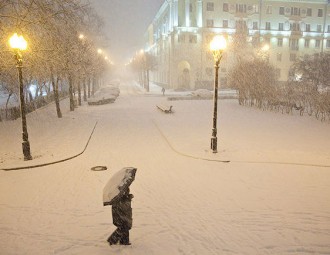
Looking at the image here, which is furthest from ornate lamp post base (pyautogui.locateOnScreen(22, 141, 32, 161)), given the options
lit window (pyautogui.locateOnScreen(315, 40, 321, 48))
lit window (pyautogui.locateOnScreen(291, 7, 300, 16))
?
lit window (pyautogui.locateOnScreen(315, 40, 321, 48))

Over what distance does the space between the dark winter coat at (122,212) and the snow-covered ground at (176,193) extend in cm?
50

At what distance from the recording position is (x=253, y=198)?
7.73 metres

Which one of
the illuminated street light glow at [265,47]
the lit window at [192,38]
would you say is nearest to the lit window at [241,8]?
the illuminated street light glow at [265,47]

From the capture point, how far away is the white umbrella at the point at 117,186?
17.2 ft

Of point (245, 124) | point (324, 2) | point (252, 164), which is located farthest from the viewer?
point (324, 2)

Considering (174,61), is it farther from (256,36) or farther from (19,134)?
(19,134)

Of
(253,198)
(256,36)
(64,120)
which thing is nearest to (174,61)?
(256,36)

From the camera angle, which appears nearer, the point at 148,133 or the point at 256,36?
the point at 148,133

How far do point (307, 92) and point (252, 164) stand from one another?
1638 centimetres

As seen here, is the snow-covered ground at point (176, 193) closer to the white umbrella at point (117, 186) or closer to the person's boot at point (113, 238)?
the person's boot at point (113, 238)

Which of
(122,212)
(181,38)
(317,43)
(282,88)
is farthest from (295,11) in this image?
(122,212)

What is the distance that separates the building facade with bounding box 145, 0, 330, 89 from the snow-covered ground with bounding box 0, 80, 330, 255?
119 feet

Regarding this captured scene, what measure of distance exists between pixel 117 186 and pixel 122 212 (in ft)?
1.65

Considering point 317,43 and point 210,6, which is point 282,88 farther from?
point 317,43
